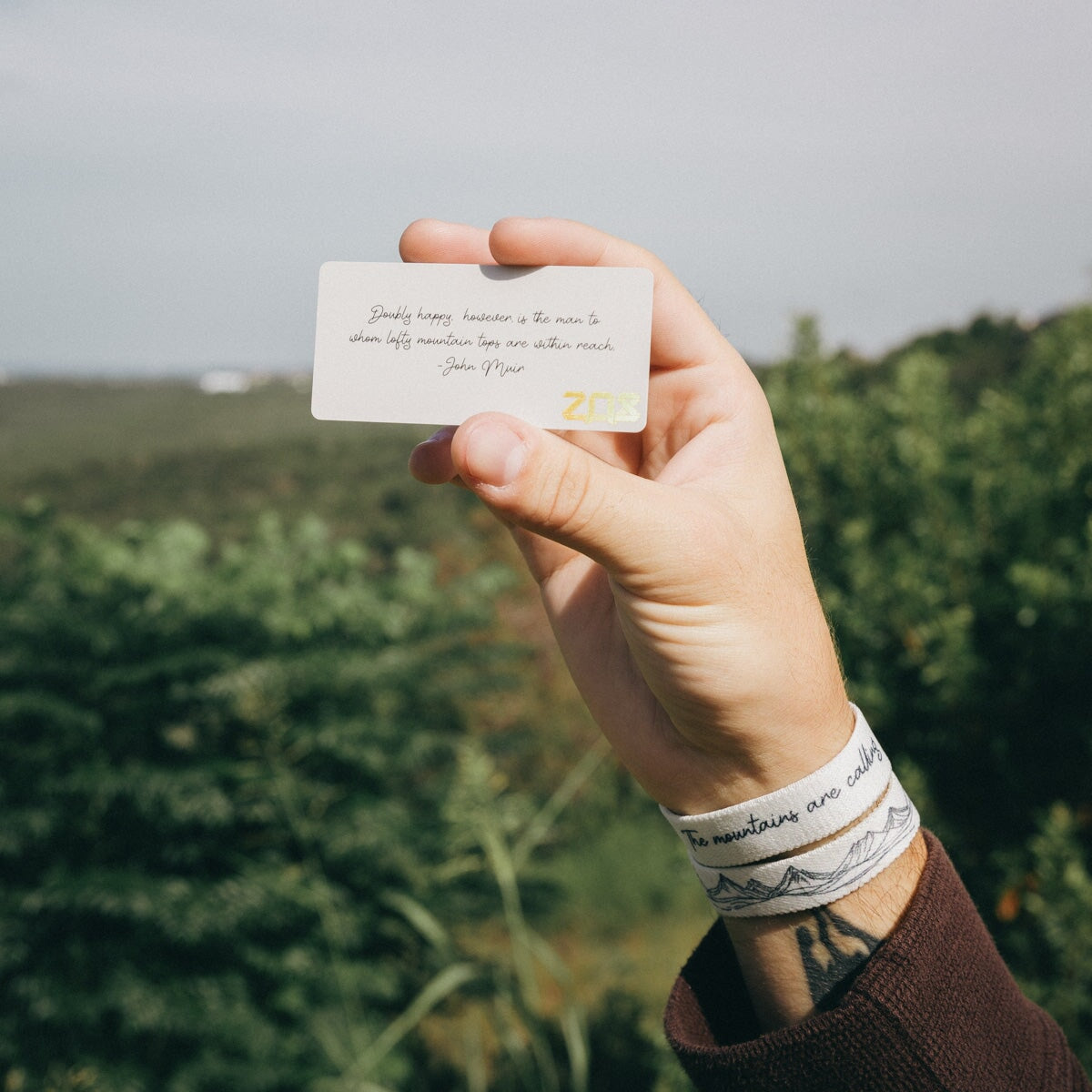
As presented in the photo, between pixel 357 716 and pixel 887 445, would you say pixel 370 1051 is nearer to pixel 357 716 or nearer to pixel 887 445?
pixel 357 716

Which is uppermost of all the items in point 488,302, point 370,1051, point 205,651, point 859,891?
point 488,302

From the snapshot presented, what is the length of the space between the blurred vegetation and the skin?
0.80m

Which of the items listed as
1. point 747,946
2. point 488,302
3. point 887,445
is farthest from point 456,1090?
point 488,302

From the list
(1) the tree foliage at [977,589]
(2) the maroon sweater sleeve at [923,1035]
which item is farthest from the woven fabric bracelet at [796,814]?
(1) the tree foliage at [977,589]

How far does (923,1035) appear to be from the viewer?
877mm

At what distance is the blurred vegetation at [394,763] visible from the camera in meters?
1.88

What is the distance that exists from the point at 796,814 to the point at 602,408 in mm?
534

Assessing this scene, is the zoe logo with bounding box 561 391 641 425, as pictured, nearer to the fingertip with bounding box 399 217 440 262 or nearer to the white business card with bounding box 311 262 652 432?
the white business card with bounding box 311 262 652 432

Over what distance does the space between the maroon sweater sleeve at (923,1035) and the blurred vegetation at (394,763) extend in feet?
2.17

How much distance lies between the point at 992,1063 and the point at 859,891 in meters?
0.20

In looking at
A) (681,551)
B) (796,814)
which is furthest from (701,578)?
(796,814)

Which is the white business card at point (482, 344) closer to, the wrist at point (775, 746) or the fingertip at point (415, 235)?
the fingertip at point (415, 235)

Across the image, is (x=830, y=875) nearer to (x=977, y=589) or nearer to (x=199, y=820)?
(x=977, y=589)

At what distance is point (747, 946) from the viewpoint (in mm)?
1035
